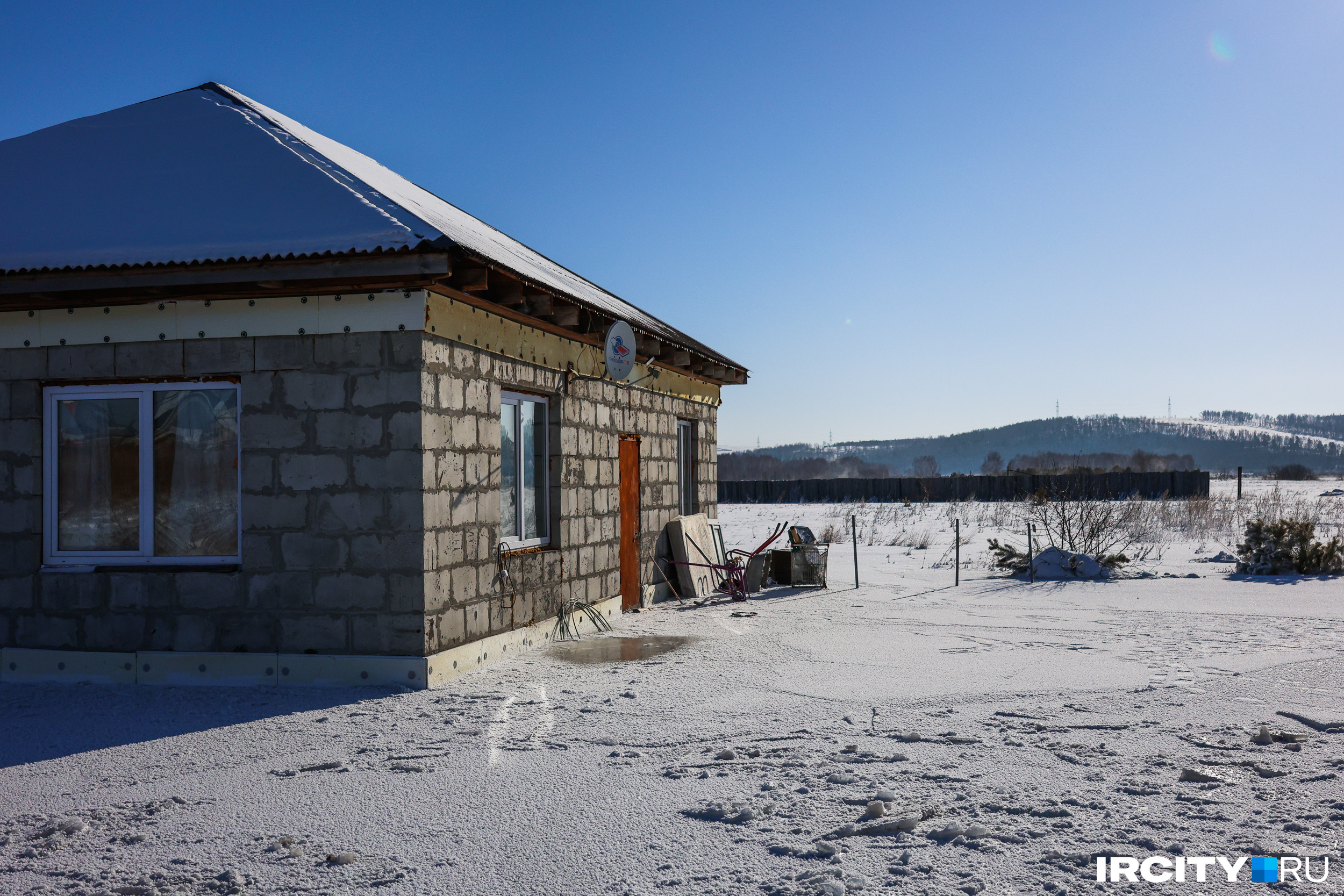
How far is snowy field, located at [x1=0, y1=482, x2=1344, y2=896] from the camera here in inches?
153

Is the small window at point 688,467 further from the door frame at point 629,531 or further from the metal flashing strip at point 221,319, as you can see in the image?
the metal flashing strip at point 221,319

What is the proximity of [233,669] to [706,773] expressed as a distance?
14.0ft

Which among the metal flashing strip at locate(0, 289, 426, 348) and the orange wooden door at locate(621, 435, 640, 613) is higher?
the metal flashing strip at locate(0, 289, 426, 348)

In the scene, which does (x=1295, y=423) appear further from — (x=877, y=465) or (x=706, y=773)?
(x=706, y=773)

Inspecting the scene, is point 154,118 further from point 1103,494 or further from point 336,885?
point 1103,494

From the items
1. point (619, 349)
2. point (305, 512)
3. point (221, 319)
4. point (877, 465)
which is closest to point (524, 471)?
point (619, 349)

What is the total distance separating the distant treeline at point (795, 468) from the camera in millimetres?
110250

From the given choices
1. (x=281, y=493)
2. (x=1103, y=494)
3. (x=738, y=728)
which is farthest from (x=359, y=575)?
(x=1103, y=494)

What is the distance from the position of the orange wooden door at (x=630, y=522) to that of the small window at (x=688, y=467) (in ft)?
7.91

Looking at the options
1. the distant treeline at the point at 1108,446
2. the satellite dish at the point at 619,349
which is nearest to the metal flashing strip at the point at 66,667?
the satellite dish at the point at 619,349

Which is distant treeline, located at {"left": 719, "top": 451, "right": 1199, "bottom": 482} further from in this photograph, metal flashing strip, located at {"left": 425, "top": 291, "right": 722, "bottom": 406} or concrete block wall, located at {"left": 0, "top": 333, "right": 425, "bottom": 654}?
concrete block wall, located at {"left": 0, "top": 333, "right": 425, "bottom": 654}

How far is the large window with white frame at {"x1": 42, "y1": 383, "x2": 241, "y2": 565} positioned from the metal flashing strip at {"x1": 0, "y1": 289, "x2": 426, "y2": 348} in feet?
1.41

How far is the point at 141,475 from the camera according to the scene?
24.9ft

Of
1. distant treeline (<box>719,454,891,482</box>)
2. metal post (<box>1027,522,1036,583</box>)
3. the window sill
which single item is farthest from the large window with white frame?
distant treeline (<box>719,454,891,482</box>)
